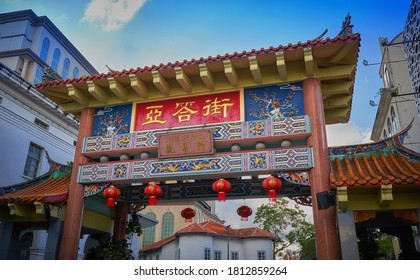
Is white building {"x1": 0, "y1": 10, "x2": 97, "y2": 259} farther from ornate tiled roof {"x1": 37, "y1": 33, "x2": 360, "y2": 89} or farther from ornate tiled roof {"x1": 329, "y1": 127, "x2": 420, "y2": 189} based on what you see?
ornate tiled roof {"x1": 329, "y1": 127, "x2": 420, "y2": 189}

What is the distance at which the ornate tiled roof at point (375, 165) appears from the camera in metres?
6.33

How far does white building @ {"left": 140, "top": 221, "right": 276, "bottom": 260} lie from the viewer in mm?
22094

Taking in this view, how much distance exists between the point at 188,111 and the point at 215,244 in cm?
1656

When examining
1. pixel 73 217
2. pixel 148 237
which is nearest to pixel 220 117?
pixel 73 217

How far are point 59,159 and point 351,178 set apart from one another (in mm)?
14569

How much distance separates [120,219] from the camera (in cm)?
1081

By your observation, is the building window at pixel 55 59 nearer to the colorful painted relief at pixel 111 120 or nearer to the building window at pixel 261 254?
the colorful painted relief at pixel 111 120

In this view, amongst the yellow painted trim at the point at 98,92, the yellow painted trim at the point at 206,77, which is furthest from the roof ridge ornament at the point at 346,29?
the yellow painted trim at the point at 98,92

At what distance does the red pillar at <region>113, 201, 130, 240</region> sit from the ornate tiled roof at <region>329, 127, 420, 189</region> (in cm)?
636

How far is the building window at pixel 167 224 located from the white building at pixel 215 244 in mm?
5503

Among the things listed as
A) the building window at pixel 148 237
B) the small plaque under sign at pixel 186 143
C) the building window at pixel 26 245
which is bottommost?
the building window at pixel 26 245

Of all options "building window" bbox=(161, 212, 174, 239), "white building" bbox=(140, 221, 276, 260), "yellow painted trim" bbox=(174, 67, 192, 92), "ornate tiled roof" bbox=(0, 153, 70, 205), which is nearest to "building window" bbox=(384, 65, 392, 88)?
"white building" bbox=(140, 221, 276, 260)

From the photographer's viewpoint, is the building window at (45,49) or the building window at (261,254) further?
the building window at (261,254)

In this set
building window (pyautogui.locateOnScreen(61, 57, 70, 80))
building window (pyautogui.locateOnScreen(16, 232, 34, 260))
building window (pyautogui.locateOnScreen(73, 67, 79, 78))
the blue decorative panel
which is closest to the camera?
the blue decorative panel
